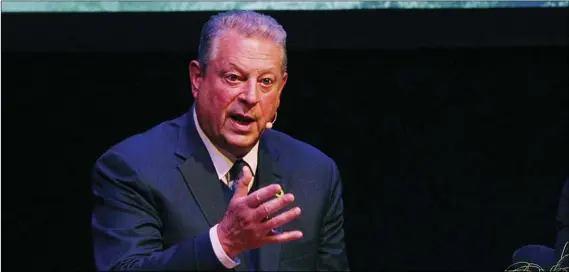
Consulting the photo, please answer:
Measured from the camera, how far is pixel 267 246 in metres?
2.58

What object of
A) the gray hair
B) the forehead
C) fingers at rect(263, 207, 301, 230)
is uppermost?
the gray hair

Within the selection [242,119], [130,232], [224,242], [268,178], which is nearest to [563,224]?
[268,178]

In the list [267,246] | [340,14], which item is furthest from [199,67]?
[340,14]

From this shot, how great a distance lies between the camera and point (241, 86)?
2580 mm

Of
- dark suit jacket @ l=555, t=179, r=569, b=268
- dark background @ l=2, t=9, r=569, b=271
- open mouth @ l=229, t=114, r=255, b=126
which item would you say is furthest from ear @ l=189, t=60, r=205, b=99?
dark suit jacket @ l=555, t=179, r=569, b=268

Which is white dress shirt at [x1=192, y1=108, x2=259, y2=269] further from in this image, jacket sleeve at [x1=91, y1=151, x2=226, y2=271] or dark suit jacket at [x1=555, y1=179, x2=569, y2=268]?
dark suit jacket at [x1=555, y1=179, x2=569, y2=268]

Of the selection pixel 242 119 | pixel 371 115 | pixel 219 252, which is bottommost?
pixel 219 252

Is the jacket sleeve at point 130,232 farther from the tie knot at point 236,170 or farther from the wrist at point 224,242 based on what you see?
the tie knot at point 236,170

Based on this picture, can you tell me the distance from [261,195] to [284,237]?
0.11 metres

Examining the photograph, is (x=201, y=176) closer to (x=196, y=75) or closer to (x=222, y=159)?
(x=222, y=159)

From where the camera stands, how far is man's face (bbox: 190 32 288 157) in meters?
2.57

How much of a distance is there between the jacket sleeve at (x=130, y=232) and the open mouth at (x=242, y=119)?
226mm

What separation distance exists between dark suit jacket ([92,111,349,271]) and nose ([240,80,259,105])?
0.17 metres

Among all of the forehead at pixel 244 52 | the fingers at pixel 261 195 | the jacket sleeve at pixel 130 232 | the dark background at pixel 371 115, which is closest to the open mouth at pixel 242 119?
the forehead at pixel 244 52
